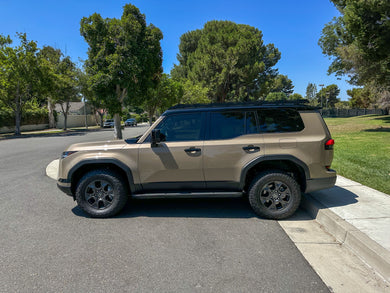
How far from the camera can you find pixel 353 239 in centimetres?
327

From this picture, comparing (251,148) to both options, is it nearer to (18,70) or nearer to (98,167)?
(98,167)

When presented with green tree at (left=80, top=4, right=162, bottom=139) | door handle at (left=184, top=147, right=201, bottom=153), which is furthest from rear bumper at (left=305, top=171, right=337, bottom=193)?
green tree at (left=80, top=4, right=162, bottom=139)

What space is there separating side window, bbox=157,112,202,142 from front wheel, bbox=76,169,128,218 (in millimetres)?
1073

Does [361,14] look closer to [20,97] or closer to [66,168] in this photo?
[66,168]

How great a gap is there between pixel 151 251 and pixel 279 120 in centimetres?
279

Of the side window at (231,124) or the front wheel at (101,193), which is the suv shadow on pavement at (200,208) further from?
the side window at (231,124)

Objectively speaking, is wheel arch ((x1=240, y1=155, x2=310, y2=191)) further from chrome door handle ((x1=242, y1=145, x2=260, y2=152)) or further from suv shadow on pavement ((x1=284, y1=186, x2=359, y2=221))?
suv shadow on pavement ((x1=284, y1=186, x2=359, y2=221))

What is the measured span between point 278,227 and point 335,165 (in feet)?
15.2

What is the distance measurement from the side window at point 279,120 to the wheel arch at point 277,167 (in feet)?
1.54

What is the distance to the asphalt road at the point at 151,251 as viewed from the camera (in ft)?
8.62

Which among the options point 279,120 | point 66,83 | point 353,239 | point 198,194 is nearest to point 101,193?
point 198,194

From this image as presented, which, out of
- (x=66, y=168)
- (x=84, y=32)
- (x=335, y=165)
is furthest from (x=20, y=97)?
(x=335, y=165)

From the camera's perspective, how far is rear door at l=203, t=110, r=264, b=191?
163 inches

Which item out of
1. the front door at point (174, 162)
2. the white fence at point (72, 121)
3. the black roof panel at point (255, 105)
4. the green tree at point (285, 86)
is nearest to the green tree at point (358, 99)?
the green tree at point (285, 86)
